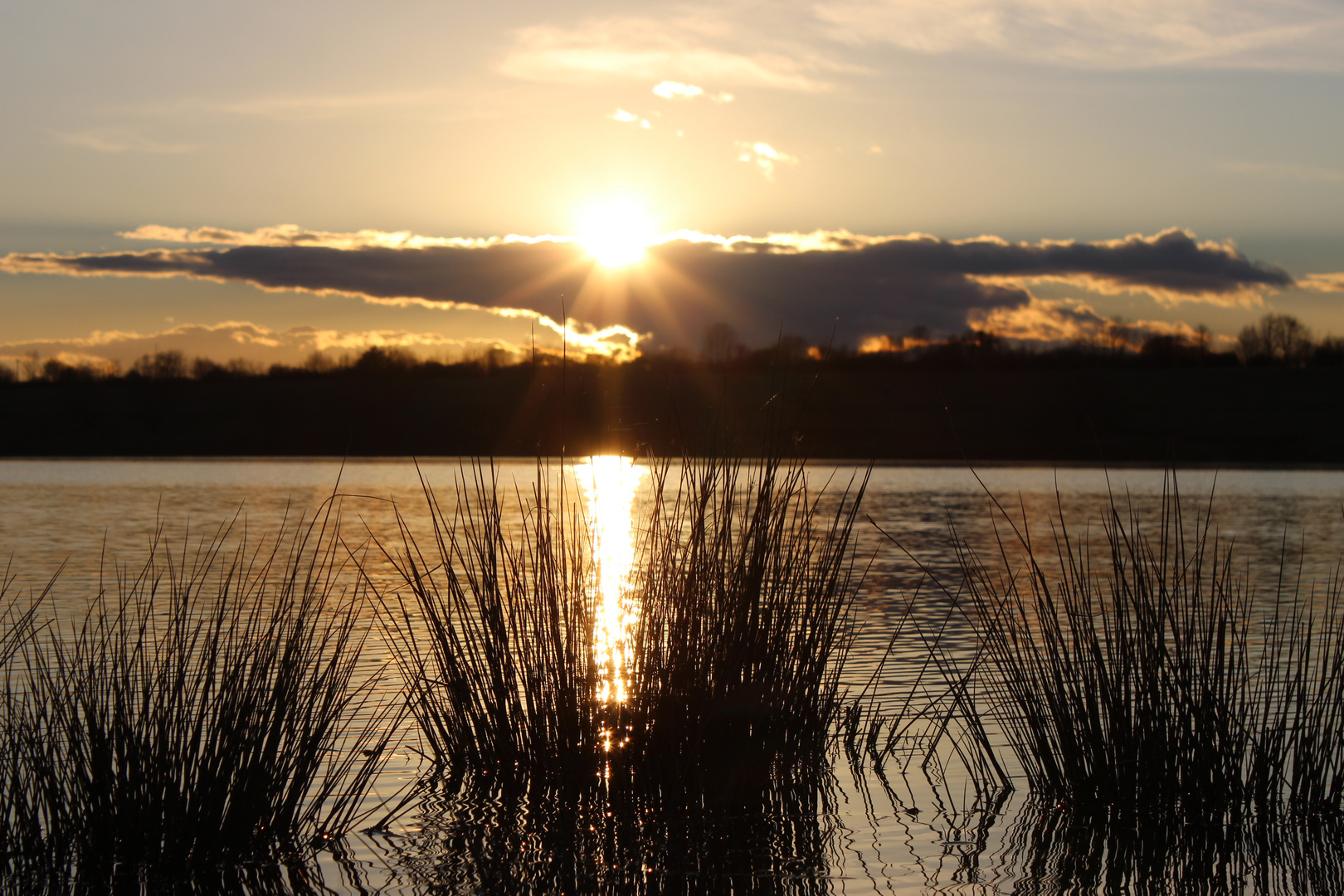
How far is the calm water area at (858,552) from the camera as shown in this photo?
448cm

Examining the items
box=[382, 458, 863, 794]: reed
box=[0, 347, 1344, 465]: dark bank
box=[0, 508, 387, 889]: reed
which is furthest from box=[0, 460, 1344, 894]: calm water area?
box=[0, 347, 1344, 465]: dark bank

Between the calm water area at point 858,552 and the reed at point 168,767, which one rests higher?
the reed at point 168,767

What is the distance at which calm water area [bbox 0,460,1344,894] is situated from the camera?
4.48m

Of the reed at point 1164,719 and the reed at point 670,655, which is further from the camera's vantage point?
the reed at point 670,655

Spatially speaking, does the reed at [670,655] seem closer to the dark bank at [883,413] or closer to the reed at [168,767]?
the reed at [168,767]

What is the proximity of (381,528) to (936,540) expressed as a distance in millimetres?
10458

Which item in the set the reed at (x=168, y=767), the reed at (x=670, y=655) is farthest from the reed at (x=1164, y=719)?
the reed at (x=168, y=767)

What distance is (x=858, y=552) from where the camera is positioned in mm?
18484

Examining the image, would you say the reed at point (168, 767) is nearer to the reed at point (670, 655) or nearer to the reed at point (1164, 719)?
the reed at point (670, 655)

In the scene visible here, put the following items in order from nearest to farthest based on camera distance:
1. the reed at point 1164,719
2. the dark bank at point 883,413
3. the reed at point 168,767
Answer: the reed at point 168,767
the reed at point 1164,719
the dark bank at point 883,413

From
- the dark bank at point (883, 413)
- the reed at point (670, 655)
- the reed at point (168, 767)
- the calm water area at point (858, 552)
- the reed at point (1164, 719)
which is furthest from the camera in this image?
the dark bank at point (883, 413)

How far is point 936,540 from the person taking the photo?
20188 mm

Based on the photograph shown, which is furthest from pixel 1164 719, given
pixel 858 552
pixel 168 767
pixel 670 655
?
pixel 858 552

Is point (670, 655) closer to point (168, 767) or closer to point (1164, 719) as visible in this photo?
point (168, 767)
